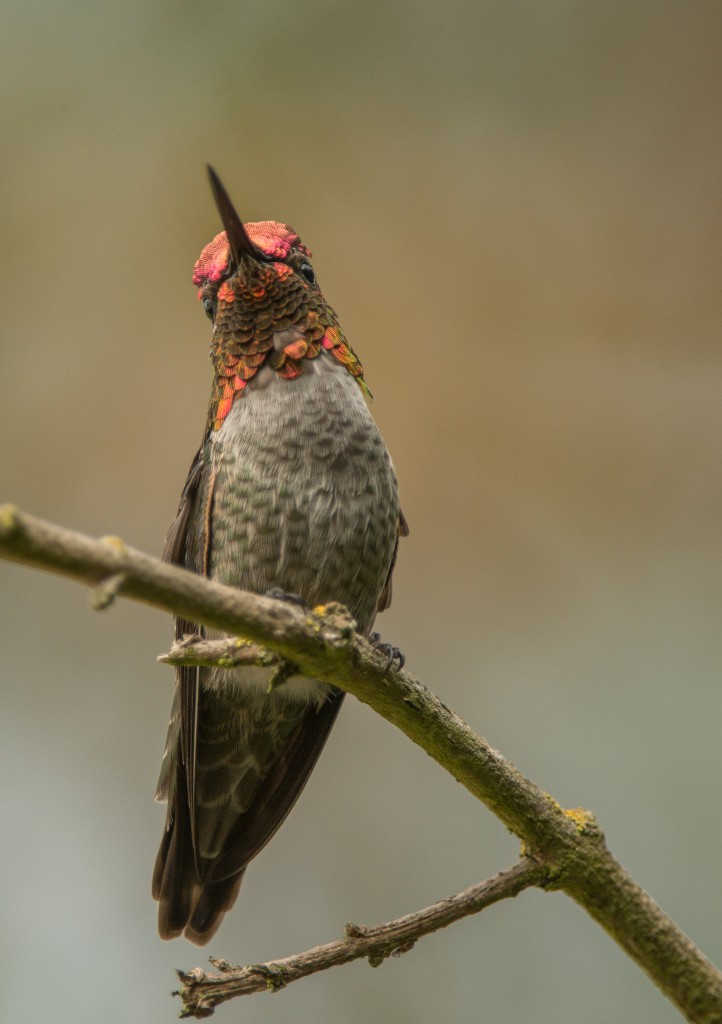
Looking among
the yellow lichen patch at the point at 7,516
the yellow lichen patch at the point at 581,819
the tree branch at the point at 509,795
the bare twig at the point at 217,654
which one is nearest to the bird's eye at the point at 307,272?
the tree branch at the point at 509,795

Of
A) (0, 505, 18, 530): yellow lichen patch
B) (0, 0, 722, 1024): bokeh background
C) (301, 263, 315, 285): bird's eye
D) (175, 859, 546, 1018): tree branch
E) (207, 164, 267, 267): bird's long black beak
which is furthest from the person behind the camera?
(0, 0, 722, 1024): bokeh background

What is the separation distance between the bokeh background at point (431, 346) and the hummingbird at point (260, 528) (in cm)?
140

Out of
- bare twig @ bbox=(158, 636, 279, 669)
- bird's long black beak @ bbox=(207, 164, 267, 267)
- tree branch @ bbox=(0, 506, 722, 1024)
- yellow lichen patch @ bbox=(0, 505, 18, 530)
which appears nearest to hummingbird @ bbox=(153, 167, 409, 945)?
bird's long black beak @ bbox=(207, 164, 267, 267)

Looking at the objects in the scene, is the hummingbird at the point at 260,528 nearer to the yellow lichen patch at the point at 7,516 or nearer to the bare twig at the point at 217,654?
the bare twig at the point at 217,654

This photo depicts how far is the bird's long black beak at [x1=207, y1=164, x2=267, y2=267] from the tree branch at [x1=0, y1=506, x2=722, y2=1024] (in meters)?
1.11

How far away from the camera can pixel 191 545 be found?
2.55 m

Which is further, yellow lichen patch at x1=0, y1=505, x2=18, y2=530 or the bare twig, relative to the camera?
the bare twig

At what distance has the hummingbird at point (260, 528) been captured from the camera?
234cm

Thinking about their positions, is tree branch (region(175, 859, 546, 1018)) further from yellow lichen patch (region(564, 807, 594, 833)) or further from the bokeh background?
the bokeh background

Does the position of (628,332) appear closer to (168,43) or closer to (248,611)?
(168,43)

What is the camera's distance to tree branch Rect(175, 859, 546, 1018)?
5.65 feet

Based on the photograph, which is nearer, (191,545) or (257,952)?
(191,545)

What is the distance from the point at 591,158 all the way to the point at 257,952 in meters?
3.55

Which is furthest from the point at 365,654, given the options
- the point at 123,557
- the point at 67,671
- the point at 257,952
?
the point at 67,671
